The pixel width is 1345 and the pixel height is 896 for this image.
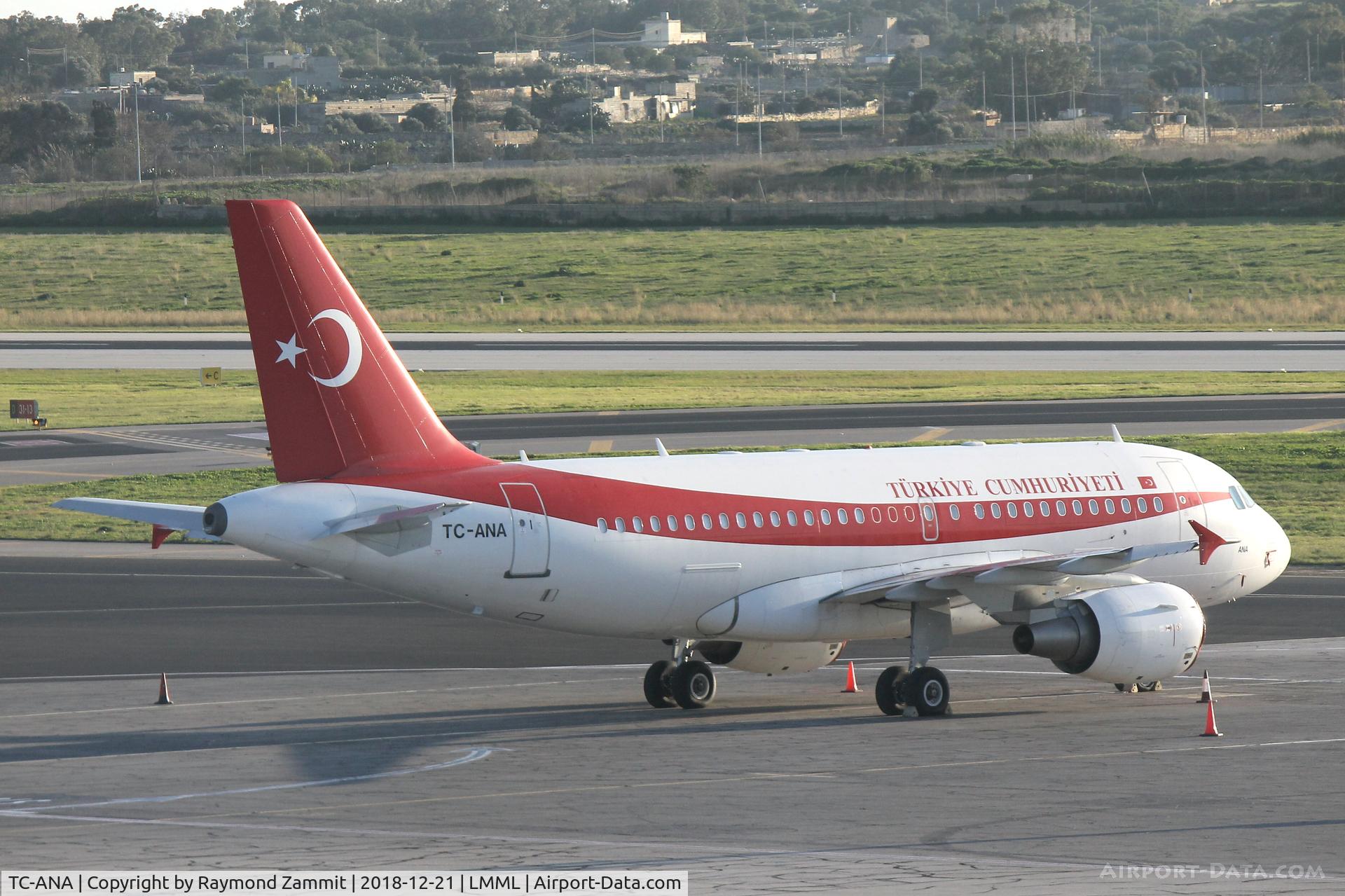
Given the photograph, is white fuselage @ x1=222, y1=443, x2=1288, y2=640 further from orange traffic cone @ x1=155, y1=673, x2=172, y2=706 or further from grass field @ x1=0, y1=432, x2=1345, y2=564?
grass field @ x1=0, y1=432, x2=1345, y2=564

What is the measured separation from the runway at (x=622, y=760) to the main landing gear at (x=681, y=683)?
0.44 m

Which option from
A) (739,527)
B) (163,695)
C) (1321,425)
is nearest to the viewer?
(739,527)

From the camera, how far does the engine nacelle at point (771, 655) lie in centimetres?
3064

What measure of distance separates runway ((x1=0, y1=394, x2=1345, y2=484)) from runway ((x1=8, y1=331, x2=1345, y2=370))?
1141 centimetres

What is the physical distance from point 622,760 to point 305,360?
763 cm

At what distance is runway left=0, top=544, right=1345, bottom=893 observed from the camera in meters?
19.8

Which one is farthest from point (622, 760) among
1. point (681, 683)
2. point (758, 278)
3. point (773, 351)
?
point (758, 278)

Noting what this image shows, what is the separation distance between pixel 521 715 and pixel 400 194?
142351mm

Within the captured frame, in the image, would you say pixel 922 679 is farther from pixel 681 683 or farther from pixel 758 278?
pixel 758 278

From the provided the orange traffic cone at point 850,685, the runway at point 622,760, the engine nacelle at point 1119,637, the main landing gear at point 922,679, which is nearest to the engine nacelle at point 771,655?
the runway at point 622,760

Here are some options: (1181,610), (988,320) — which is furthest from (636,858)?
(988,320)

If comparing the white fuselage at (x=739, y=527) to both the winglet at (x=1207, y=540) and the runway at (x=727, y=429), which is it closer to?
the winglet at (x=1207, y=540)

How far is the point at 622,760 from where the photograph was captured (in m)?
26.0

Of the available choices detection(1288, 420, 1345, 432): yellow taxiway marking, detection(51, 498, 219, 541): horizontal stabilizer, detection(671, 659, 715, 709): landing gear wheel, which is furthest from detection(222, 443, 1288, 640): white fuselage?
detection(1288, 420, 1345, 432): yellow taxiway marking
